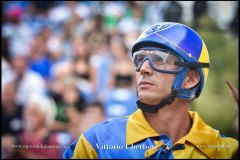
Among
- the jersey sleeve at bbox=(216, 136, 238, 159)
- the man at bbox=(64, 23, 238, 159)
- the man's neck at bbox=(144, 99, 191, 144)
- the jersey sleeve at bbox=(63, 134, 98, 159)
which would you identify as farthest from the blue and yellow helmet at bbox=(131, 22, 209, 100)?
the jersey sleeve at bbox=(63, 134, 98, 159)

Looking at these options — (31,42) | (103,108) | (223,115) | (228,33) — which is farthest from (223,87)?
(31,42)

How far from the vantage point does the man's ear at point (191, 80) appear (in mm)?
3887

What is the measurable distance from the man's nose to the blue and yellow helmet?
0.13m

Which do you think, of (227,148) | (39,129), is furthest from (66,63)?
(227,148)

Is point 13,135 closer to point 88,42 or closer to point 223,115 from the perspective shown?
point 88,42

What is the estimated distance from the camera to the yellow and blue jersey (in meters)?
3.84

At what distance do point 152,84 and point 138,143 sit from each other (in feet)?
1.48

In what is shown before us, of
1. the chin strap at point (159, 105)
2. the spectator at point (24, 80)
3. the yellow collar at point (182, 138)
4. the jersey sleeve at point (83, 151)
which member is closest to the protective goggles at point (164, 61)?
the chin strap at point (159, 105)

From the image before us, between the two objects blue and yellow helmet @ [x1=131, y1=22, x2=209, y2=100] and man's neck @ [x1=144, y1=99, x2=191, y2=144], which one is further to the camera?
man's neck @ [x1=144, y1=99, x2=191, y2=144]

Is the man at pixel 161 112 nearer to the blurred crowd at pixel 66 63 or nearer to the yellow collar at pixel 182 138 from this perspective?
the yellow collar at pixel 182 138

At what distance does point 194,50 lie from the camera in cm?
384

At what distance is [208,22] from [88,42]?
1125mm

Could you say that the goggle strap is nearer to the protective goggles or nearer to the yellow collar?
the protective goggles

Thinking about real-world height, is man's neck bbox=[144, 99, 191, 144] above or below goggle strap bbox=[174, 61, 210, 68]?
below
